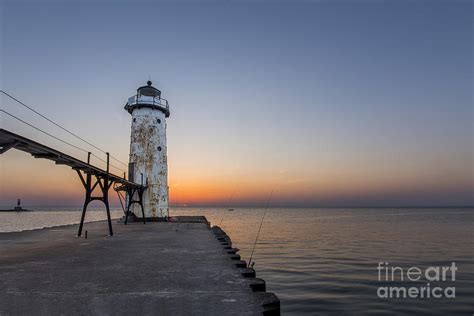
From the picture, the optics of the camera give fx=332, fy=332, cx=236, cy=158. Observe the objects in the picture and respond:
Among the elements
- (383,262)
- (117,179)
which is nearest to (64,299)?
(117,179)

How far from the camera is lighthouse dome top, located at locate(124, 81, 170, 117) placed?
2617cm

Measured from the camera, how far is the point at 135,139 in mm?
26078

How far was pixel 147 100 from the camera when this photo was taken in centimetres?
2620

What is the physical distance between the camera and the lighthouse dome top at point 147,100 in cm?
2617

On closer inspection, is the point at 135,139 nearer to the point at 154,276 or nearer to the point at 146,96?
the point at 146,96

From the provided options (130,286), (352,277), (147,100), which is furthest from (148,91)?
(130,286)

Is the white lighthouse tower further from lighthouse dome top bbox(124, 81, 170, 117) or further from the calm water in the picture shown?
the calm water

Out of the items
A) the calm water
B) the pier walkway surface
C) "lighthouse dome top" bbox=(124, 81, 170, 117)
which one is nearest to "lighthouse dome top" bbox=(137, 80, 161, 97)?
"lighthouse dome top" bbox=(124, 81, 170, 117)

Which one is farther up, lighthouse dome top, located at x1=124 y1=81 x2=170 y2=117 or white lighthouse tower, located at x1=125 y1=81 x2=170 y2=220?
lighthouse dome top, located at x1=124 y1=81 x2=170 y2=117

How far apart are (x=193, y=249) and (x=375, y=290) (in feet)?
21.6

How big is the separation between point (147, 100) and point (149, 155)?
4357 mm

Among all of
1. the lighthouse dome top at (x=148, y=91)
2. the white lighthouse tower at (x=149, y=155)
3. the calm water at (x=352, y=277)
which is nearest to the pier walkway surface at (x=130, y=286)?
the calm water at (x=352, y=277)

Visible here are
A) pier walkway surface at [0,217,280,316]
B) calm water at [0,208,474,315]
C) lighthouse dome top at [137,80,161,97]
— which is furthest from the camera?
lighthouse dome top at [137,80,161,97]

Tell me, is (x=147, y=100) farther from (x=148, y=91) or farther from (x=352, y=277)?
(x=352, y=277)
